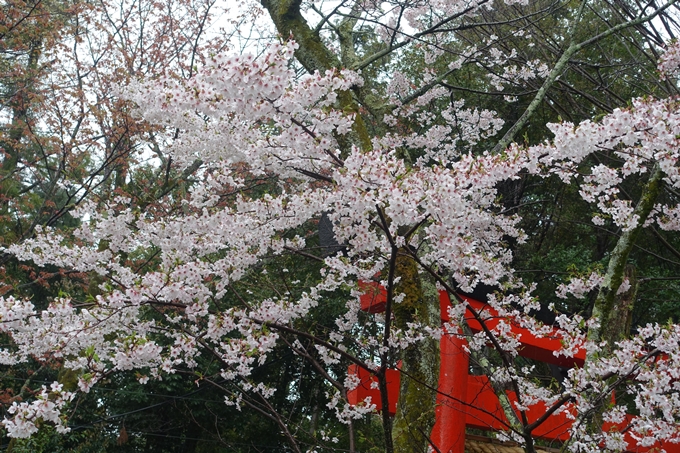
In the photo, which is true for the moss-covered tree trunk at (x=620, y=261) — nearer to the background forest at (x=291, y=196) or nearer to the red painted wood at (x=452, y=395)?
the background forest at (x=291, y=196)

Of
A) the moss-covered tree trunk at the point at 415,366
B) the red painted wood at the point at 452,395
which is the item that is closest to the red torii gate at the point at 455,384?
the red painted wood at the point at 452,395

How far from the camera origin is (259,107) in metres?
2.81

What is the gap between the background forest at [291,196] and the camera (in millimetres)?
3346

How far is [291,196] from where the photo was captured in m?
4.17

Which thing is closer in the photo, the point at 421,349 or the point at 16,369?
the point at 421,349

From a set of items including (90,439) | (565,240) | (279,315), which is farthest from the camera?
(565,240)

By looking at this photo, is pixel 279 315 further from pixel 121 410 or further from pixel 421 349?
pixel 121 410

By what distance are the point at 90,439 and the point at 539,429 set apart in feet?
23.4

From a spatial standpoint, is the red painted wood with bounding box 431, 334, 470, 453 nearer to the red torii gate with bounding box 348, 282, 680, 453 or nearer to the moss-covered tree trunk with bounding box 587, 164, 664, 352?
the red torii gate with bounding box 348, 282, 680, 453

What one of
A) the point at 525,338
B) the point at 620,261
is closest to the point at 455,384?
the point at 525,338

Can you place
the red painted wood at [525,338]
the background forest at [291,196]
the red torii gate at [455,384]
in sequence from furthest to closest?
the red painted wood at [525,338], the red torii gate at [455,384], the background forest at [291,196]

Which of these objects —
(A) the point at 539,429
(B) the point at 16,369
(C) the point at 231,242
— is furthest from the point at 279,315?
(B) the point at 16,369

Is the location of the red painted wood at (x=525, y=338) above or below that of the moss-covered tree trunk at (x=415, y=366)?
above

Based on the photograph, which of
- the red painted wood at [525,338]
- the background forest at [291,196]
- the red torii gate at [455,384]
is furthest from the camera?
the red painted wood at [525,338]
